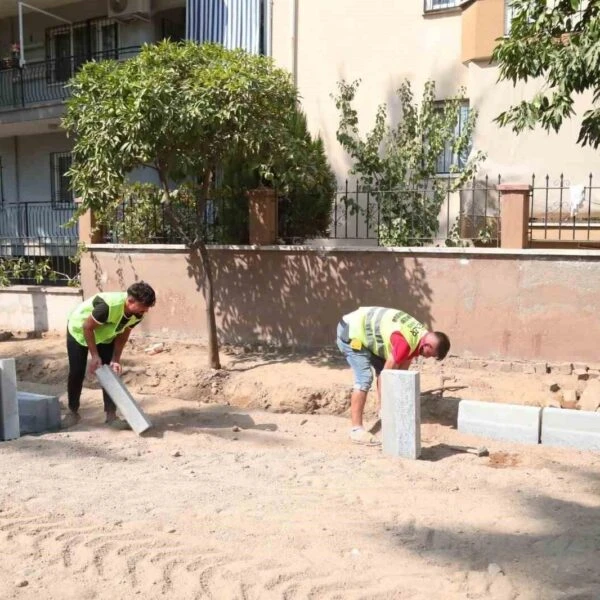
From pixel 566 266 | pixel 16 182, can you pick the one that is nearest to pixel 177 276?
pixel 566 266

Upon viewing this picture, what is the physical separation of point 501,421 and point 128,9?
494 inches

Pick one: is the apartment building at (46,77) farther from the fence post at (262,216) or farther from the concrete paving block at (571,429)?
the concrete paving block at (571,429)

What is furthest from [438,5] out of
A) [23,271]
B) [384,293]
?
[23,271]

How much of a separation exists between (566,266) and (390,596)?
18.1 feet

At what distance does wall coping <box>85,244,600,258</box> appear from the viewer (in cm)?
773

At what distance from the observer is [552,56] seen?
6.07m

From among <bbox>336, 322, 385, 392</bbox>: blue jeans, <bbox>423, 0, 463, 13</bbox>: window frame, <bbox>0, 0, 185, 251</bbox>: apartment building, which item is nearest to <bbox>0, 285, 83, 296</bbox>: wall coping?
<bbox>0, 0, 185, 251</bbox>: apartment building

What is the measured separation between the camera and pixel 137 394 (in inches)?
326

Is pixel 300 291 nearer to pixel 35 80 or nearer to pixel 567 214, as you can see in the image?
pixel 567 214

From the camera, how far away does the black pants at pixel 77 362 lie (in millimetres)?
6238

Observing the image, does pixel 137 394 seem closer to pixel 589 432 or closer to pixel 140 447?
pixel 140 447

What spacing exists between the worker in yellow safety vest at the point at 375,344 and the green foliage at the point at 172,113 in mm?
3069

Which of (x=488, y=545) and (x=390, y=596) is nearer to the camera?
(x=390, y=596)

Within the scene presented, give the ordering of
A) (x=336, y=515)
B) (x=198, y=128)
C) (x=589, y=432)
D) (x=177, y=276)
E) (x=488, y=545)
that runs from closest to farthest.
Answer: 1. (x=488, y=545)
2. (x=336, y=515)
3. (x=589, y=432)
4. (x=198, y=128)
5. (x=177, y=276)
